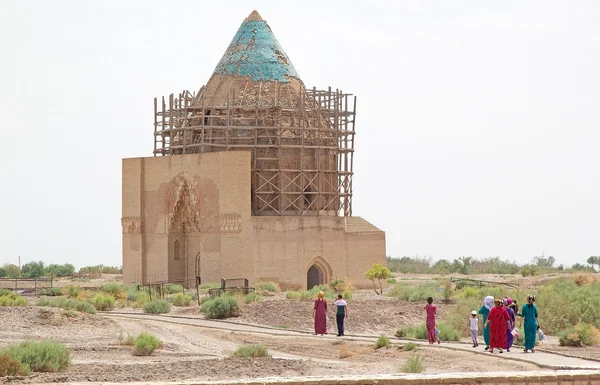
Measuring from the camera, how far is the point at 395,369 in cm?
1825

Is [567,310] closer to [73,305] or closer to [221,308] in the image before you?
[221,308]

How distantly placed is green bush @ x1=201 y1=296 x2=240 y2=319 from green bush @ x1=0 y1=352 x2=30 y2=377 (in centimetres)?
1231

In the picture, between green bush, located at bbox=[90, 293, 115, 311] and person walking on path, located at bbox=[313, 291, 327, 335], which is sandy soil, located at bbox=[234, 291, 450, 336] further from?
green bush, located at bbox=[90, 293, 115, 311]

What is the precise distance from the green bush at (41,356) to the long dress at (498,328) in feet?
22.6

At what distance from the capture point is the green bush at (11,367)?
17.4 metres

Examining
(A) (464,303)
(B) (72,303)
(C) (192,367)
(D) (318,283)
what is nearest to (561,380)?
(C) (192,367)

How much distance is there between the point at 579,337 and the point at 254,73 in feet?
80.3

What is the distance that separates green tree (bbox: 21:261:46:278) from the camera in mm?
65669

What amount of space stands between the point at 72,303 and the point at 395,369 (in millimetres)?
14933

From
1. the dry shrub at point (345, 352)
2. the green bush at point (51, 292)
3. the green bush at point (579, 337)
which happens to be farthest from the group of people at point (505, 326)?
the green bush at point (51, 292)

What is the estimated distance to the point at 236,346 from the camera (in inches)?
926

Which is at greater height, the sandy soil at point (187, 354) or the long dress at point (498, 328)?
the long dress at point (498, 328)

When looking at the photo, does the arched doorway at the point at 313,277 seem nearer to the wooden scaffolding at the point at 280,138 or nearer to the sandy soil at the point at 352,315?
the wooden scaffolding at the point at 280,138

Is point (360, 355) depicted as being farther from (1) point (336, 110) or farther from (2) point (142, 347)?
(1) point (336, 110)
